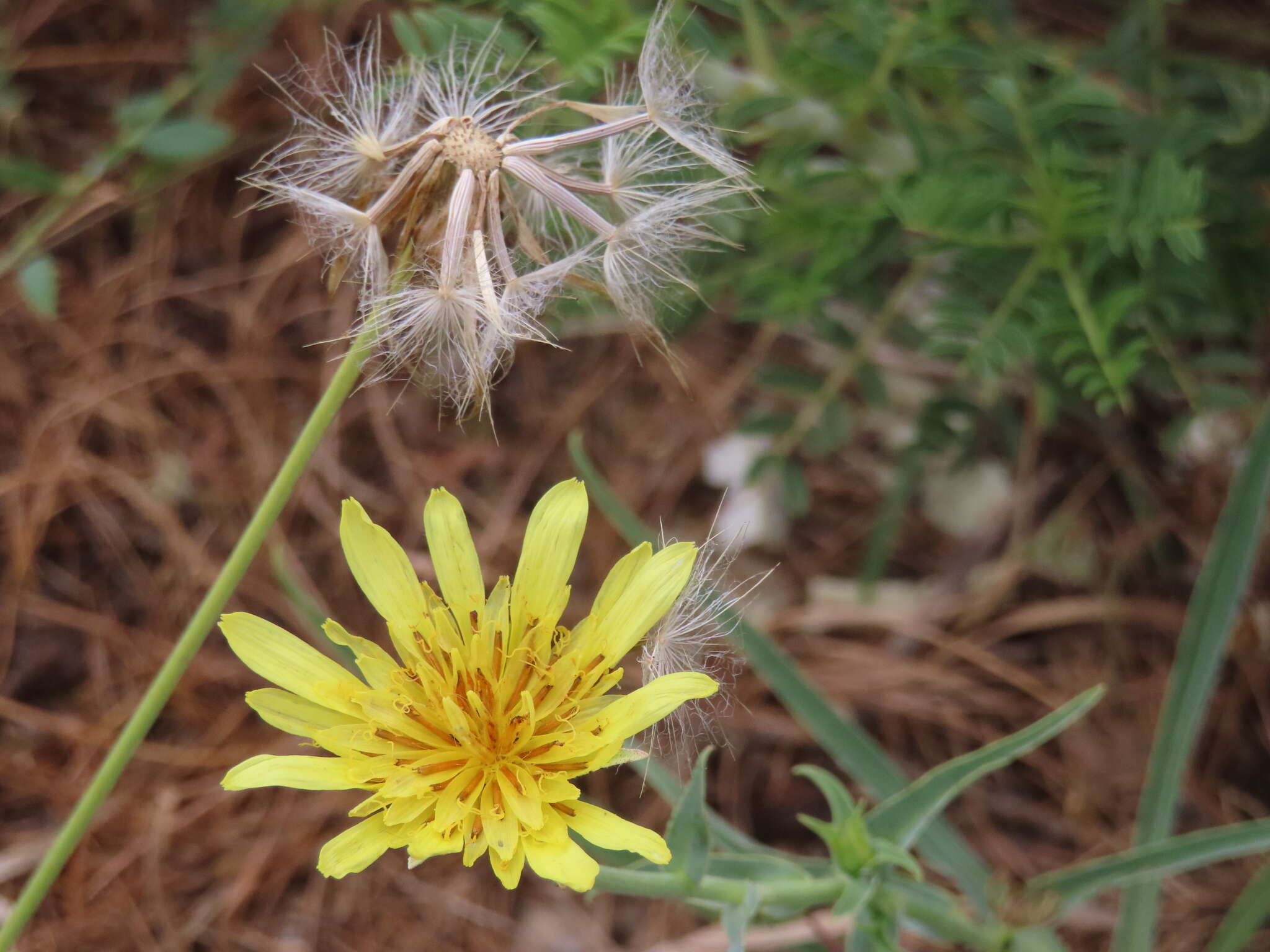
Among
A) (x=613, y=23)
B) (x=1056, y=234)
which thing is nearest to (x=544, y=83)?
(x=613, y=23)

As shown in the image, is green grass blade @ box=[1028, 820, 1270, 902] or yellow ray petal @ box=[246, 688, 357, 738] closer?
yellow ray petal @ box=[246, 688, 357, 738]

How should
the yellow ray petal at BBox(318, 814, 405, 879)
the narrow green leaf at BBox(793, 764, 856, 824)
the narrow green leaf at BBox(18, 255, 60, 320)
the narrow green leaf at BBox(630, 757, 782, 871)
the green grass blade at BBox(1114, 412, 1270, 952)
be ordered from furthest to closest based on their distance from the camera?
the narrow green leaf at BBox(18, 255, 60, 320) → the green grass blade at BBox(1114, 412, 1270, 952) → the narrow green leaf at BBox(630, 757, 782, 871) → the narrow green leaf at BBox(793, 764, 856, 824) → the yellow ray petal at BBox(318, 814, 405, 879)

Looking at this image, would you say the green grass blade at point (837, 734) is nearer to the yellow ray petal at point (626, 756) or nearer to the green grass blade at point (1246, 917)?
the green grass blade at point (1246, 917)

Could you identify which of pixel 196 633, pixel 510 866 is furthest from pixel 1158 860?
pixel 196 633

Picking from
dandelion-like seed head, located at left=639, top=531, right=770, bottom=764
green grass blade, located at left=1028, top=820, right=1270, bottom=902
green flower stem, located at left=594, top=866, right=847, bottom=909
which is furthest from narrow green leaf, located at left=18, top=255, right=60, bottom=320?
green grass blade, located at left=1028, top=820, right=1270, bottom=902

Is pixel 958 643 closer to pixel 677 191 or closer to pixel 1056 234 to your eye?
pixel 1056 234

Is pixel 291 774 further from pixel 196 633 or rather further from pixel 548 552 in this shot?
pixel 548 552

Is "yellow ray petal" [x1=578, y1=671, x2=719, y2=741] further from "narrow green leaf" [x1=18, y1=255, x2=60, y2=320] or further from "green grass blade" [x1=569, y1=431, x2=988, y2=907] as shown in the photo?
"narrow green leaf" [x1=18, y1=255, x2=60, y2=320]
